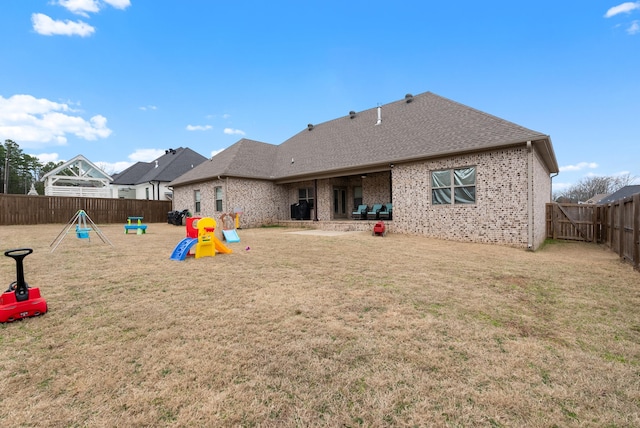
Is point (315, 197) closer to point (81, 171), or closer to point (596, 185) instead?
point (81, 171)

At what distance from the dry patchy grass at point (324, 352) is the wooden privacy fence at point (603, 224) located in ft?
6.72

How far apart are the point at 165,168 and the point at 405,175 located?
87.1 ft

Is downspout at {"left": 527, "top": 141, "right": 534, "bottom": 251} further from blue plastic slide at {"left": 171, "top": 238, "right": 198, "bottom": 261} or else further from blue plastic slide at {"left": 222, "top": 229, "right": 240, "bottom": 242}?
blue plastic slide at {"left": 171, "top": 238, "right": 198, "bottom": 261}

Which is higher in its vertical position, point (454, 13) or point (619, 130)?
point (454, 13)

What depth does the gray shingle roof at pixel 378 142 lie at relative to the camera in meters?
10.8

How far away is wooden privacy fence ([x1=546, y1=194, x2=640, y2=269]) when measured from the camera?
6.51 metres

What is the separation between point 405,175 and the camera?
41.3 feet

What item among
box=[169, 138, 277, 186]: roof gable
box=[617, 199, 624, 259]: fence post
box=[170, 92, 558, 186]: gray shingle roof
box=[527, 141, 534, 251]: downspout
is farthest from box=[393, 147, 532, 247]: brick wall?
box=[169, 138, 277, 186]: roof gable

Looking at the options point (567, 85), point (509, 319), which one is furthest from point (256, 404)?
point (567, 85)

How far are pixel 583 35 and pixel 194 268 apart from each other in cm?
2046

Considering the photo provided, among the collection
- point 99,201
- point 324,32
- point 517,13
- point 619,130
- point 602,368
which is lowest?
point 602,368

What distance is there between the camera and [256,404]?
6.40ft

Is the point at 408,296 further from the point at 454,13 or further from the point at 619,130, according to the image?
the point at 619,130

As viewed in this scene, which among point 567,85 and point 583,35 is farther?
point 567,85
